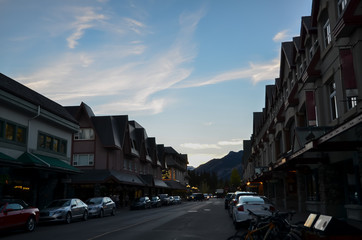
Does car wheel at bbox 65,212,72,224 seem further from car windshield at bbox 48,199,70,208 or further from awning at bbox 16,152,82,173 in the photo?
awning at bbox 16,152,82,173

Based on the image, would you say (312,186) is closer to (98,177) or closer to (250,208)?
(250,208)

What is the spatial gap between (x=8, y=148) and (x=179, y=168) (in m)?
72.6

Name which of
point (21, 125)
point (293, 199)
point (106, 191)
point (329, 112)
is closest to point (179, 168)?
point (106, 191)

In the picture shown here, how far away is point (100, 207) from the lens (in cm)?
2839

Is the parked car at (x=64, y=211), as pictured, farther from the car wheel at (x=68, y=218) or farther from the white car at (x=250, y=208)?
the white car at (x=250, y=208)

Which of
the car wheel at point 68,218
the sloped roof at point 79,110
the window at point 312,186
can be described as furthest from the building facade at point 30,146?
the window at point 312,186

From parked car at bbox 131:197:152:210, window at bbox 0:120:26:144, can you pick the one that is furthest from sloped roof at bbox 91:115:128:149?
window at bbox 0:120:26:144

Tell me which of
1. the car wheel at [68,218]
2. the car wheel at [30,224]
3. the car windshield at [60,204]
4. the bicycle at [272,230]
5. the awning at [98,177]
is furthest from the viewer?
the awning at [98,177]

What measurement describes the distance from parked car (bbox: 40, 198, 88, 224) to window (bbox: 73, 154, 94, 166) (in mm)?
20091

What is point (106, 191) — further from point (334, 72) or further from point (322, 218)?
point (322, 218)

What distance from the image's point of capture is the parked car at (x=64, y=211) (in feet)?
69.4

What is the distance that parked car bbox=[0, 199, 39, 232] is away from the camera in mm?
15914

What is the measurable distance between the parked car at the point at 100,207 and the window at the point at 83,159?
48.0 ft

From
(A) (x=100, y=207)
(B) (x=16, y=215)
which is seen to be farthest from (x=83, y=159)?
(B) (x=16, y=215)
